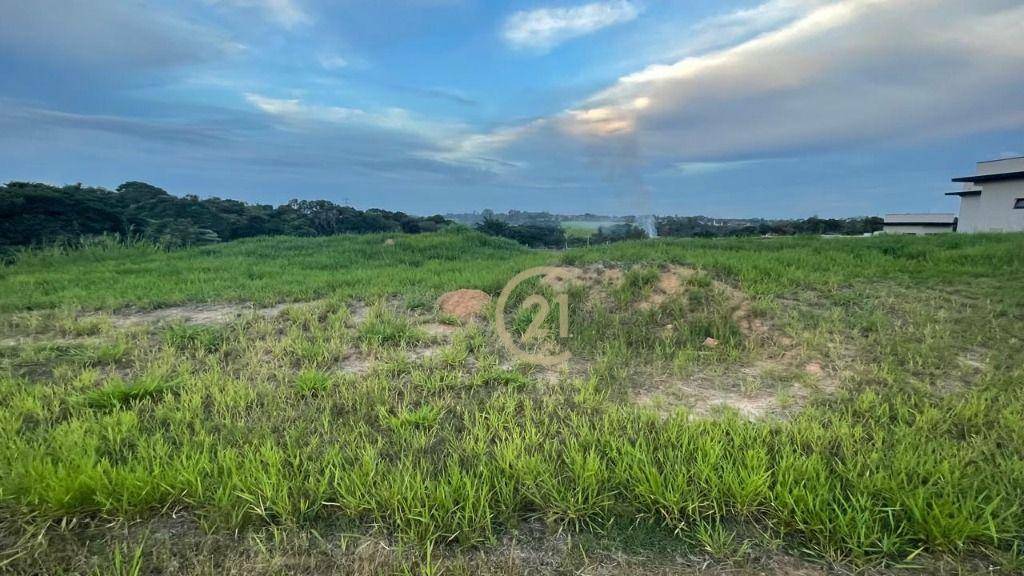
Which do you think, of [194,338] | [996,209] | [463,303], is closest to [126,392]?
[194,338]

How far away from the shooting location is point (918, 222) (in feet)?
90.8

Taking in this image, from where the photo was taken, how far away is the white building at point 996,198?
18422 mm

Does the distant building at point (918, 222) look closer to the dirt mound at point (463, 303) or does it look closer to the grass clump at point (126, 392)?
the dirt mound at point (463, 303)

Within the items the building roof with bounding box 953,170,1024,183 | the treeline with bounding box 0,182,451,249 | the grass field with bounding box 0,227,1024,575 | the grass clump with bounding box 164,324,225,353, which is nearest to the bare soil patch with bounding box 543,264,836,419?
the grass field with bounding box 0,227,1024,575

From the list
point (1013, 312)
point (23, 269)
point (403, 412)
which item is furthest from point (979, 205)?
point (23, 269)

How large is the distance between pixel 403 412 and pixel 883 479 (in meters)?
2.67

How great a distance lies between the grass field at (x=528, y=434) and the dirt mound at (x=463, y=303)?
32 centimetres

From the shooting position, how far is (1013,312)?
16.6 feet

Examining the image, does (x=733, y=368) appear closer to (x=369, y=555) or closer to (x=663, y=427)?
(x=663, y=427)

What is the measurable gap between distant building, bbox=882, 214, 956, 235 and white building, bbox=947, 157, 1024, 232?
202 inches

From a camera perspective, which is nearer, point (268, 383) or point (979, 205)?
point (268, 383)

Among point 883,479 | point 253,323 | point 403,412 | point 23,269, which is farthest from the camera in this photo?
point 23,269

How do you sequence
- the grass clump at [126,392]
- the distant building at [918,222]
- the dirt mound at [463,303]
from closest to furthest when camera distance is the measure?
the grass clump at [126,392] → the dirt mound at [463,303] → the distant building at [918,222]

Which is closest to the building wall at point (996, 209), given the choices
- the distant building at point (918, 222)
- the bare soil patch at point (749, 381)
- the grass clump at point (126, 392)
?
the distant building at point (918, 222)
